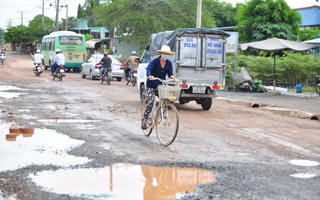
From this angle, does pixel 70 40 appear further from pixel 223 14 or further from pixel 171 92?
pixel 171 92

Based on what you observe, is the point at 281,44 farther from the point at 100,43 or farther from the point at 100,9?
the point at 100,43

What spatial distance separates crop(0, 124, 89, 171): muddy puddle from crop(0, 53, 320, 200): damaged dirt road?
0.01 metres

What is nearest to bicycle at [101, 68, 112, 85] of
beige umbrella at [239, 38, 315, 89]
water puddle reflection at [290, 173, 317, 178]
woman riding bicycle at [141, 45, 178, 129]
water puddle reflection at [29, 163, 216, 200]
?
beige umbrella at [239, 38, 315, 89]

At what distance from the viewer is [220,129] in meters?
11.1

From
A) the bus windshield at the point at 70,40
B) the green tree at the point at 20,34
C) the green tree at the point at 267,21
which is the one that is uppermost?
the green tree at the point at 20,34

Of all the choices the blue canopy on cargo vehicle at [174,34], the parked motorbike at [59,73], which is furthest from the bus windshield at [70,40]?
the blue canopy on cargo vehicle at [174,34]

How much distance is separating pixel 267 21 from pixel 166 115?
89.3ft

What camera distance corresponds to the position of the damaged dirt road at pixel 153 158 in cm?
566

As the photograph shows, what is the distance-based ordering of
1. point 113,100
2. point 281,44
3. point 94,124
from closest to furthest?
point 94,124 → point 113,100 → point 281,44

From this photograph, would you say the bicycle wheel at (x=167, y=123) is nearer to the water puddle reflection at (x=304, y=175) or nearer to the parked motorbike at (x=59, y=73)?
the water puddle reflection at (x=304, y=175)

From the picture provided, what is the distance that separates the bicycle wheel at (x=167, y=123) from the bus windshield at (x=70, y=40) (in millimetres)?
33591

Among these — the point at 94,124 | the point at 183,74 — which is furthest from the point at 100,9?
the point at 94,124

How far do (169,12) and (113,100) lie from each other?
23815 millimetres

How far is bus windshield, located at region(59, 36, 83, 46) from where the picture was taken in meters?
41.4
